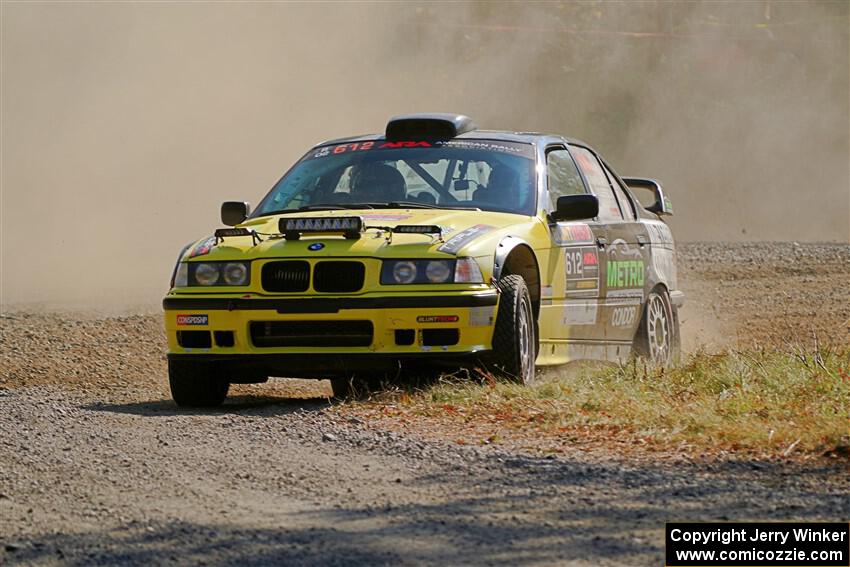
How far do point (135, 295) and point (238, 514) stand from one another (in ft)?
38.2

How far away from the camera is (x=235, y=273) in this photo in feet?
25.0

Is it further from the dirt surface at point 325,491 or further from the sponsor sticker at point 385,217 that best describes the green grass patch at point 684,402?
the sponsor sticker at point 385,217

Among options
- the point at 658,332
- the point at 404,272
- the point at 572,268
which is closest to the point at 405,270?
the point at 404,272

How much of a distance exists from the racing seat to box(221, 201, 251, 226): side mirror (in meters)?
0.62

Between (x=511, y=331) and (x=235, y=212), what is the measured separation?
2.03 m

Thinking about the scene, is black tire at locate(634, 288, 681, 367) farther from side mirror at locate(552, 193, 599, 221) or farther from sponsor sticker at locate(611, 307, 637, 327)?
side mirror at locate(552, 193, 599, 221)

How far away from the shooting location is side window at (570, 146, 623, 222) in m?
9.47

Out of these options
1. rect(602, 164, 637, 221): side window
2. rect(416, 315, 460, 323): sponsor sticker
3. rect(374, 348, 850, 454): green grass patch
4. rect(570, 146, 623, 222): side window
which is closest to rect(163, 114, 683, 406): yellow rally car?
rect(416, 315, 460, 323): sponsor sticker

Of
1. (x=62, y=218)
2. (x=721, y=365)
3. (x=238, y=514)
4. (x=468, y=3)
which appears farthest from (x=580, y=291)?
(x=468, y=3)

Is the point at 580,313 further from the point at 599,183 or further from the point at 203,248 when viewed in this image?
the point at 203,248

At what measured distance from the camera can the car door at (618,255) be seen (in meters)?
9.16

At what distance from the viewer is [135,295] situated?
16.2m

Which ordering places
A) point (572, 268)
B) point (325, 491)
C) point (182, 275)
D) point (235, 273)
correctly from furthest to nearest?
point (572, 268) < point (182, 275) < point (235, 273) < point (325, 491)

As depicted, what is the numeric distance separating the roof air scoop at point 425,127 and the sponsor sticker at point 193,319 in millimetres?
1962
